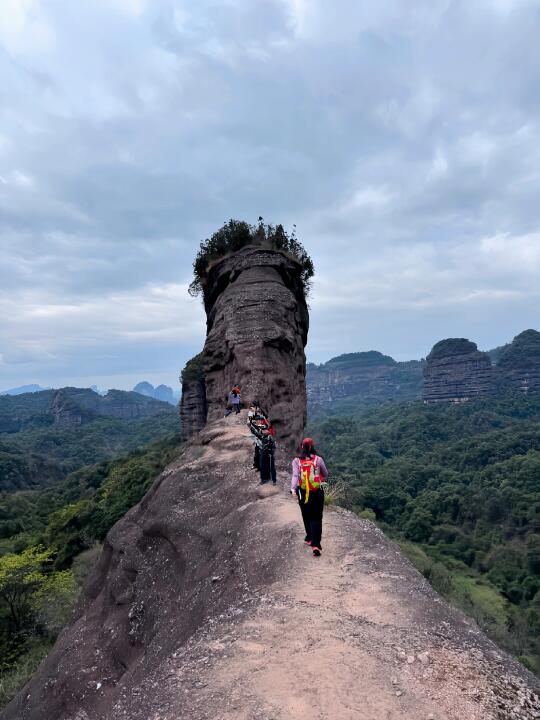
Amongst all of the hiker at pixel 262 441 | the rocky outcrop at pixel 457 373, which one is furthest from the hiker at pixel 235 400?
the rocky outcrop at pixel 457 373

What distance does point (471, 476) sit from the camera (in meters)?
75.6

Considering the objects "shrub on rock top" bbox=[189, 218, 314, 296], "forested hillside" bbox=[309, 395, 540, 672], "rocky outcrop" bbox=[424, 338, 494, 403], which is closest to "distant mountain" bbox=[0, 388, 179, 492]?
"forested hillside" bbox=[309, 395, 540, 672]

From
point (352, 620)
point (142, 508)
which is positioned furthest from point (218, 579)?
point (142, 508)

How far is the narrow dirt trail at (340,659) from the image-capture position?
347 centimetres

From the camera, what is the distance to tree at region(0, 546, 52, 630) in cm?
2444

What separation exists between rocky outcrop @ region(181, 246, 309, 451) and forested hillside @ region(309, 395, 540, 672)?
4.47 m

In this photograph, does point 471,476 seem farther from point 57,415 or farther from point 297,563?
point 57,415

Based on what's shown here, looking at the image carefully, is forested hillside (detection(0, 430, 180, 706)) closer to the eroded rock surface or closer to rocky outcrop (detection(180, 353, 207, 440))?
rocky outcrop (detection(180, 353, 207, 440))

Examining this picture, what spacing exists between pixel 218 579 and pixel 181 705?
9.58 feet

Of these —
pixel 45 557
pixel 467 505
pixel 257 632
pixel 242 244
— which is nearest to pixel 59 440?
pixel 45 557

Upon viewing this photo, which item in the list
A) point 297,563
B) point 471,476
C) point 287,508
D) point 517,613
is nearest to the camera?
point 297,563

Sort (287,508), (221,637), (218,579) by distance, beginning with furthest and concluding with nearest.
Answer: (287,508), (218,579), (221,637)

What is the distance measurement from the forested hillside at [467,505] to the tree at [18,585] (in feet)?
61.3

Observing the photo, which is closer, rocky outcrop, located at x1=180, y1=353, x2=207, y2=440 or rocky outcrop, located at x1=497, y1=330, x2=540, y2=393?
rocky outcrop, located at x1=180, y1=353, x2=207, y2=440
